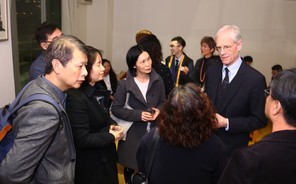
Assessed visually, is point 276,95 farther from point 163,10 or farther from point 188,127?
point 163,10

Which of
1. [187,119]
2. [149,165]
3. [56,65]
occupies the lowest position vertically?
[149,165]

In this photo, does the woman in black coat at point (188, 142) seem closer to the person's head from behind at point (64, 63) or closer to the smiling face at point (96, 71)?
the person's head from behind at point (64, 63)

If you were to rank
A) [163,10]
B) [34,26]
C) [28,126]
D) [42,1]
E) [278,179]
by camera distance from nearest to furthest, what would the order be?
[278,179] → [28,126] → [34,26] → [42,1] → [163,10]

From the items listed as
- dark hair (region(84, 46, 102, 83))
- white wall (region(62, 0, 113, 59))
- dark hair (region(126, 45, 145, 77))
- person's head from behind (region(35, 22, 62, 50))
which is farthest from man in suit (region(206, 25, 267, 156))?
white wall (region(62, 0, 113, 59))

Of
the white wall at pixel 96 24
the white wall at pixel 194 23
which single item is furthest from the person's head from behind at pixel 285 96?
the white wall at pixel 194 23

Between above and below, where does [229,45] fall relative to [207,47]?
above

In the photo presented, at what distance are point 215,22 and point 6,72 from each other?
191 inches

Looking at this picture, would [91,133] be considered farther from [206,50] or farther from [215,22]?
[215,22]

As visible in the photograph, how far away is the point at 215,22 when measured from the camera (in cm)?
616

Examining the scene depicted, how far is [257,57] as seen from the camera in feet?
20.6

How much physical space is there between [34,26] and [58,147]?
3314 millimetres

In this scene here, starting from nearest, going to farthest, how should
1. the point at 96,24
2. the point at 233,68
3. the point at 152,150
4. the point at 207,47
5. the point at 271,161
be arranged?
the point at 271,161 → the point at 152,150 → the point at 233,68 → the point at 207,47 → the point at 96,24

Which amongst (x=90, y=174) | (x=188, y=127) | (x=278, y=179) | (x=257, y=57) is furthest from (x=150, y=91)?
(x=257, y=57)

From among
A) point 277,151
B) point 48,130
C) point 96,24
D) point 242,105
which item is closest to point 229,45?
point 242,105
